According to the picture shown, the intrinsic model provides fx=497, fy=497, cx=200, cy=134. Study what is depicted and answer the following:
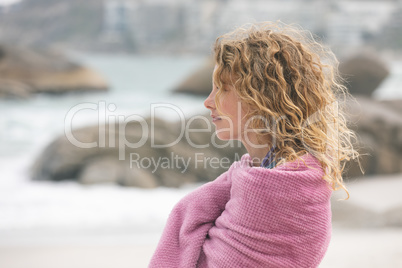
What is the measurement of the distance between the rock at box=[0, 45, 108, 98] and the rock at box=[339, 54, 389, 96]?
75.7 inches

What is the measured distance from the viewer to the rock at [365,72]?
Answer: 3924 millimetres

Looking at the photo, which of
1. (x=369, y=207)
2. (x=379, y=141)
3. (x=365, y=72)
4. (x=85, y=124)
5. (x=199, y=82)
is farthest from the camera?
(x=365, y=72)

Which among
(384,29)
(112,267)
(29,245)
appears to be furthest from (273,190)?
(384,29)

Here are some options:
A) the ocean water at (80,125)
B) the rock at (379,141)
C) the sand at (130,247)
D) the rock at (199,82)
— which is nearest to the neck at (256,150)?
the sand at (130,247)

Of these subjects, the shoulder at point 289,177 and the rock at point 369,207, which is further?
the rock at point 369,207

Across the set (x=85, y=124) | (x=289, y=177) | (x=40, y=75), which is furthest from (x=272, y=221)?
(x=40, y=75)

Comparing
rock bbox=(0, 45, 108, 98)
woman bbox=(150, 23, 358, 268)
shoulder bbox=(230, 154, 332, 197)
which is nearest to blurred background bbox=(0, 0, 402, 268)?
rock bbox=(0, 45, 108, 98)

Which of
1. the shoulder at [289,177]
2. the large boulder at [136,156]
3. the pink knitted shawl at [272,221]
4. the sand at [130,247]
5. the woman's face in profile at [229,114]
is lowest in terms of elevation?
the sand at [130,247]

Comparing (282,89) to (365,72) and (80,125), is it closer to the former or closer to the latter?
(80,125)

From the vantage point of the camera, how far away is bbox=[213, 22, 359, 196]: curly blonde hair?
1027 millimetres

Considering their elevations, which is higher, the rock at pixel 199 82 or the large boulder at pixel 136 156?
the rock at pixel 199 82

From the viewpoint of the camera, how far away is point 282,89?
102 centimetres

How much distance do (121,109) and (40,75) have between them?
630 millimetres

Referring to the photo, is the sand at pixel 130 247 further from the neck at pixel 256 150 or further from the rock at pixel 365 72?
the neck at pixel 256 150
